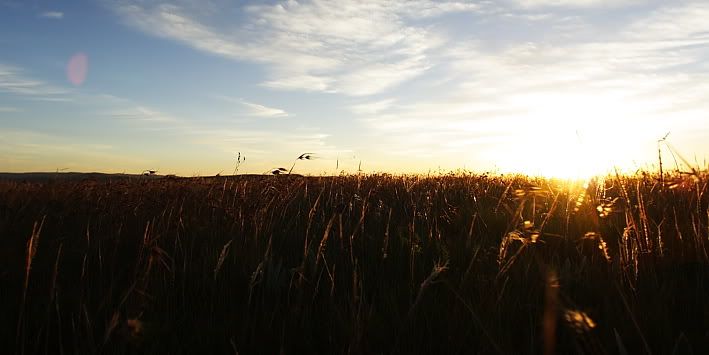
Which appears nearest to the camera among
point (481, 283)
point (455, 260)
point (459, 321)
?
point (459, 321)

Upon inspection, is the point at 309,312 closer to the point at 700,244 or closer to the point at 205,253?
the point at 205,253

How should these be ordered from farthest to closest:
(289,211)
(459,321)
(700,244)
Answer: (289,211)
(700,244)
(459,321)

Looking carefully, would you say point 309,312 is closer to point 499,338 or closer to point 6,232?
point 499,338

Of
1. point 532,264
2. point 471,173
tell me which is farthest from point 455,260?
point 471,173

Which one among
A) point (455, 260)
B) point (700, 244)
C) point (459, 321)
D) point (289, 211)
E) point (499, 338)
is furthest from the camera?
point (289, 211)

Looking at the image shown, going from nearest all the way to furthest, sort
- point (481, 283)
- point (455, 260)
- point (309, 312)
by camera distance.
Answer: point (309, 312)
point (481, 283)
point (455, 260)

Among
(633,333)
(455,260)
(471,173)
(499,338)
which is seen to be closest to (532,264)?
(455,260)

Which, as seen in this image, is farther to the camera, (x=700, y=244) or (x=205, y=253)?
(x=205, y=253)

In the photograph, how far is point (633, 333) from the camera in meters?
1.73

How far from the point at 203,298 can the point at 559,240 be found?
94.6 inches

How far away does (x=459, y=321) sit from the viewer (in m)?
1.84

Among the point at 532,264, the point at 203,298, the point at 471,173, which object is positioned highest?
the point at 471,173

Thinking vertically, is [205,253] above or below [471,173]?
below

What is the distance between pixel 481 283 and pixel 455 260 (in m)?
0.63
